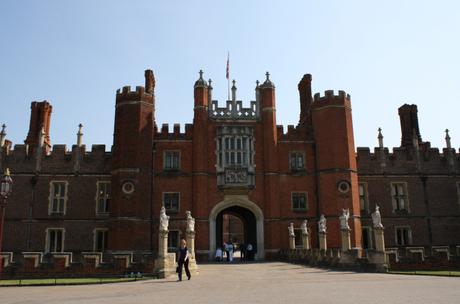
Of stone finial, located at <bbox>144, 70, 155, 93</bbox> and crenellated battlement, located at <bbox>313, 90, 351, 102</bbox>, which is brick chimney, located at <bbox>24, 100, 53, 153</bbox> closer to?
stone finial, located at <bbox>144, 70, 155, 93</bbox>

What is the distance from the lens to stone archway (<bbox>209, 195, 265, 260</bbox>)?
3112 centimetres

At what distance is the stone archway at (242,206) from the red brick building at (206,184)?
0.07 meters

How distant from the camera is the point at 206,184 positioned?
1244 inches

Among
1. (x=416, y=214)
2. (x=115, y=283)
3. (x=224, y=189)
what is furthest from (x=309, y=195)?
(x=115, y=283)

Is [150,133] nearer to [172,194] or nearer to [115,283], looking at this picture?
[172,194]

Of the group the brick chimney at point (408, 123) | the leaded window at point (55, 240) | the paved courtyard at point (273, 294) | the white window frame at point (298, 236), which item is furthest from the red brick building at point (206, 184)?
the paved courtyard at point (273, 294)

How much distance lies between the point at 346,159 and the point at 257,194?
6.80m

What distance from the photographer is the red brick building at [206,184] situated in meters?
30.9

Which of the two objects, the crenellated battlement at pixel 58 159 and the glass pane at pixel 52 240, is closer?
the glass pane at pixel 52 240

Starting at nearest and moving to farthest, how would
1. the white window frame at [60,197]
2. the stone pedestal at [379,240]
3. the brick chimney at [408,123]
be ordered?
the stone pedestal at [379,240] < the white window frame at [60,197] < the brick chimney at [408,123]

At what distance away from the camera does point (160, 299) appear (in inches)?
428

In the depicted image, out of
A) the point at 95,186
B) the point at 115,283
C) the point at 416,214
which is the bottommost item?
the point at 115,283

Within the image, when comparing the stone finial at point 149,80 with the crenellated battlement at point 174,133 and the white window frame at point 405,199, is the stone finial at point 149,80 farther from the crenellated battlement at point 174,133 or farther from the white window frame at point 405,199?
the white window frame at point 405,199

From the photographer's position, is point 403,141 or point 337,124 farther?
point 403,141
